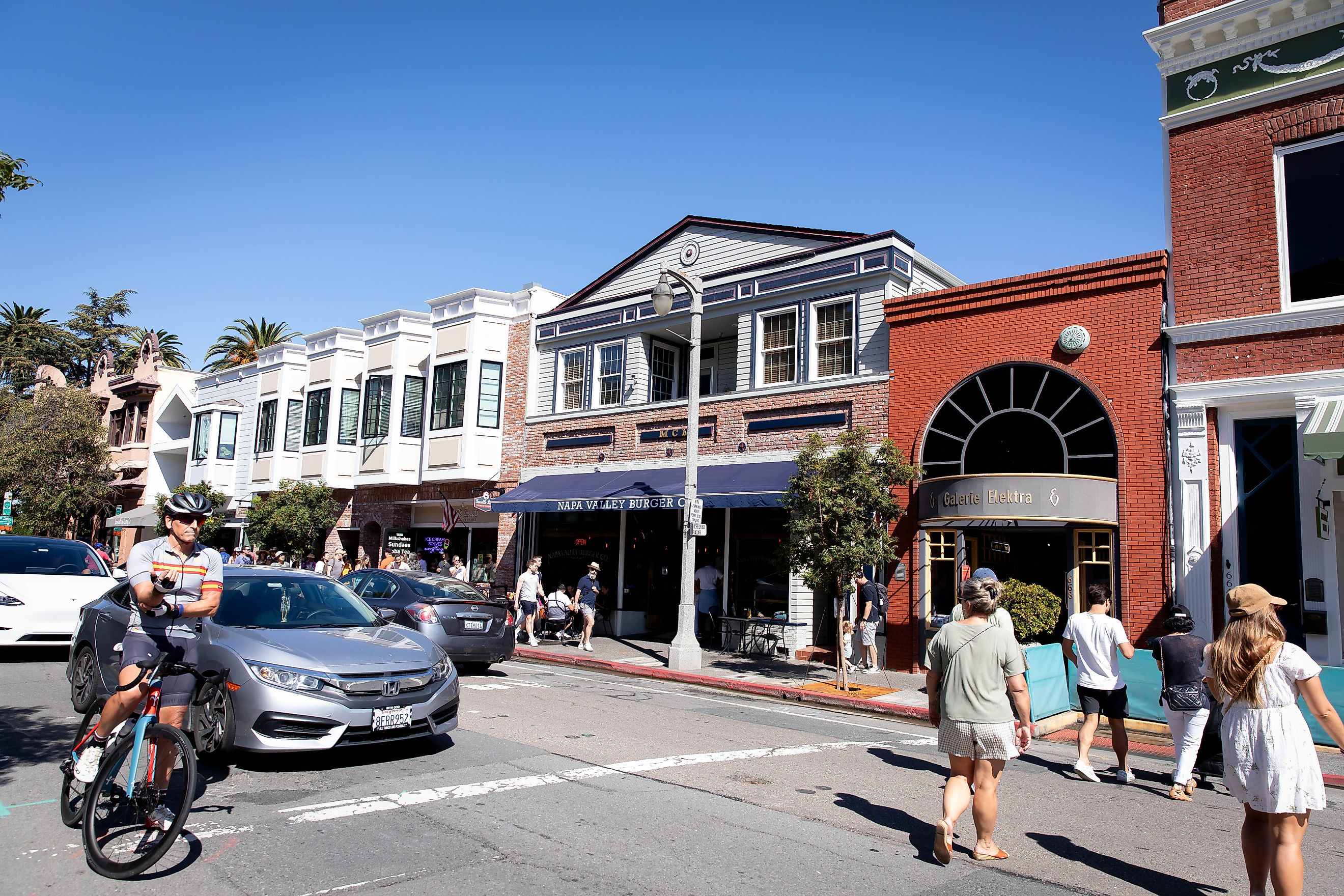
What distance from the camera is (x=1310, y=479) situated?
1231 cm

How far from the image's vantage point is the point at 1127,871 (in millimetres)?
5273

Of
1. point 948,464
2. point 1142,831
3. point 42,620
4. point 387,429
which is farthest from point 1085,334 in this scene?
point 387,429

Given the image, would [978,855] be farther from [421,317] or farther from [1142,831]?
[421,317]

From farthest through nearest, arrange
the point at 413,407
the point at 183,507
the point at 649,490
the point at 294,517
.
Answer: the point at 294,517 → the point at 413,407 → the point at 649,490 → the point at 183,507

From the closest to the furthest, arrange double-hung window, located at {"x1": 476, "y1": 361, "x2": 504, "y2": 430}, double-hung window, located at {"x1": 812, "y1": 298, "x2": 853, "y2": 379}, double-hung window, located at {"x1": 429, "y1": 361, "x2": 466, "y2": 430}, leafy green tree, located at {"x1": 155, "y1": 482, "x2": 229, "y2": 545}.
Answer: double-hung window, located at {"x1": 812, "y1": 298, "x2": 853, "y2": 379} → double-hung window, located at {"x1": 476, "y1": 361, "x2": 504, "y2": 430} → double-hung window, located at {"x1": 429, "y1": 361, "x2": 466, "y2": 430} → leafy green tree, located at {"x1": 155, "y1": 482, "x2": 229, "y2": 545}

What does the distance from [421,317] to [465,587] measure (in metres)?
15.7

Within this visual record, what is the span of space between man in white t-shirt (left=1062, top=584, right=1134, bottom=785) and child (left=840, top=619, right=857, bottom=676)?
584 centimetres

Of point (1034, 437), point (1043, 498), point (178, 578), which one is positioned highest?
point (1034, 437)

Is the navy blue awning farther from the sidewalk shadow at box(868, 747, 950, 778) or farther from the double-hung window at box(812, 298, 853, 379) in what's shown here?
the sidewalk shadow at box(868, 747, 950, 778)

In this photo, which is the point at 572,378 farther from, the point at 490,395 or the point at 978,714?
the point at 978,714

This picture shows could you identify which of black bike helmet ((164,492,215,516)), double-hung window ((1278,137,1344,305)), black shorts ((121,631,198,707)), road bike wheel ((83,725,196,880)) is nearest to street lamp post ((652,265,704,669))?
double-hung window ((1278,137,1344,305))

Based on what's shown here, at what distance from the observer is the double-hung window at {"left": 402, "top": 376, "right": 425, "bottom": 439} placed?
2644 cm

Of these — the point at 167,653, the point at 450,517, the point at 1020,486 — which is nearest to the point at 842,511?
the point at 1020,486

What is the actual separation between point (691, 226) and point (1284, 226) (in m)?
12.0
